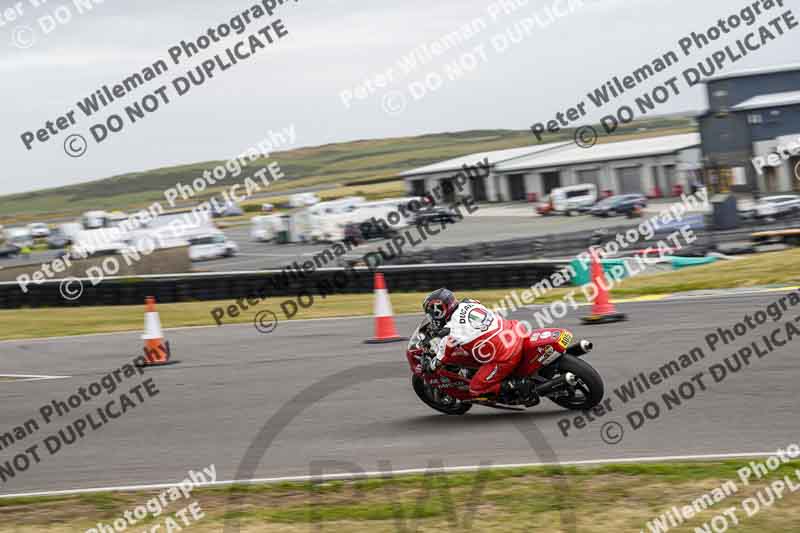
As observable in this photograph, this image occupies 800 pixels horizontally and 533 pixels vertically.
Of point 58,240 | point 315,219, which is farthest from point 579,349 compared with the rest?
point 58,240

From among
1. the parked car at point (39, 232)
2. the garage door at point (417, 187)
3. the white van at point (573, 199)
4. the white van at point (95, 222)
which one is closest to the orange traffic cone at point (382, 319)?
the white van at point (573, 199)

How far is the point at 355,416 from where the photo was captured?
360 inches

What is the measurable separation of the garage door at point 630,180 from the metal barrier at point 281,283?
3886 centimetres

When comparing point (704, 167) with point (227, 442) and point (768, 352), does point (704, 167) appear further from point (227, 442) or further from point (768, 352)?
point (227, 442)

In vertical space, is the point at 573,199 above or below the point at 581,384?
below

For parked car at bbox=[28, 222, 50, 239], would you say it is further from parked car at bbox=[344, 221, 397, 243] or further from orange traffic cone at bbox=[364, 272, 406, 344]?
orange traffic cone at bbox=[364, 272, 406, 344]

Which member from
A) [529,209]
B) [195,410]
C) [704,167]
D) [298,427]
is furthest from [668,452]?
[529,209]

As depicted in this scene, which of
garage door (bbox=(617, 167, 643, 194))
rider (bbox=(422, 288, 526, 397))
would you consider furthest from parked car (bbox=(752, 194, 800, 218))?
rider (bbox=(422, 288, 526, 397))

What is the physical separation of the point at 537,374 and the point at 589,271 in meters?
11.3

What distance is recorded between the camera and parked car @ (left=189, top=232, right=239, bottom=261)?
46594 mm

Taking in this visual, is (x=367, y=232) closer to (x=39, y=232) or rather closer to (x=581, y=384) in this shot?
(x=39, y=232)

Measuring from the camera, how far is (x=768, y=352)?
33.4 feet

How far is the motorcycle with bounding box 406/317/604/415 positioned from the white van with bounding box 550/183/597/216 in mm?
42730

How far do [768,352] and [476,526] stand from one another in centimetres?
575
